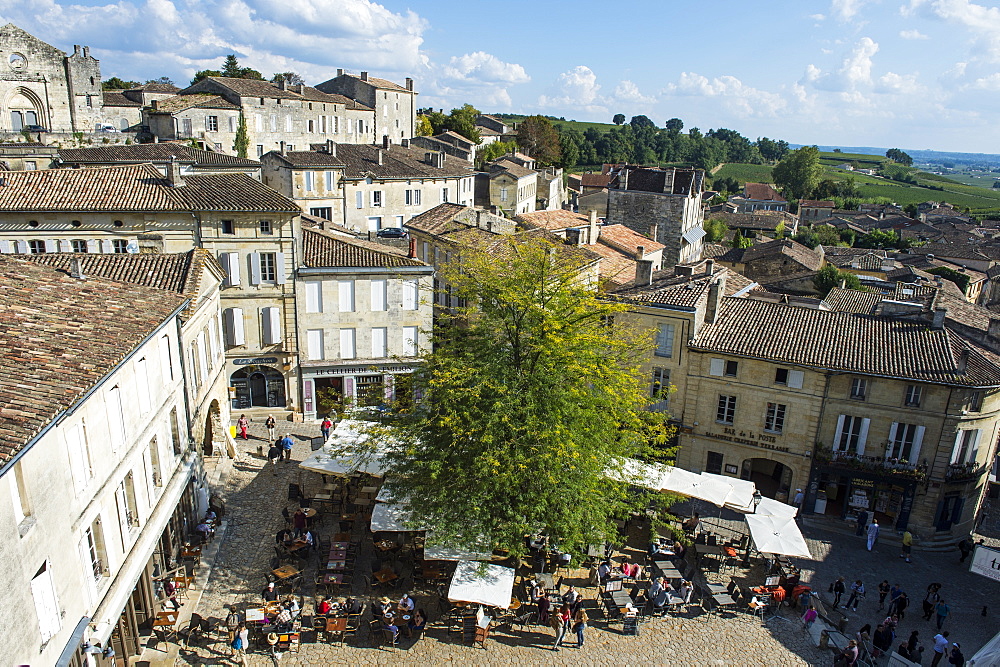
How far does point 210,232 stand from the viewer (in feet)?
98.6

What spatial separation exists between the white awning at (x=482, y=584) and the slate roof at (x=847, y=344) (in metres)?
13.8

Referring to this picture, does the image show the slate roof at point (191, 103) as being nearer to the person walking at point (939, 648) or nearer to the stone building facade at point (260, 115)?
the stone building facade at point (260, 115)

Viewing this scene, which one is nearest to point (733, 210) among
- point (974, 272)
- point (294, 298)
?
point (974, 272)

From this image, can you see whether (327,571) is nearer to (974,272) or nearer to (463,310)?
(463,310)

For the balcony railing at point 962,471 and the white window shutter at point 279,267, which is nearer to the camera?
the balcony railing at point 962,471

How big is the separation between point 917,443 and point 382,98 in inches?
3020

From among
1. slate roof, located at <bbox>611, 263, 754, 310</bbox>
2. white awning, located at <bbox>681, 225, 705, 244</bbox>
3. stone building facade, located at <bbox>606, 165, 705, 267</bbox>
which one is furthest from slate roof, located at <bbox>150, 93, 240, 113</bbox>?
slate roof, located at <bbox>611, 263, 754, 310</bbox>

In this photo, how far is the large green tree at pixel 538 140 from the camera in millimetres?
110125

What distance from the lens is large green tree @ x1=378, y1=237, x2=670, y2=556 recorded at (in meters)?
18.3

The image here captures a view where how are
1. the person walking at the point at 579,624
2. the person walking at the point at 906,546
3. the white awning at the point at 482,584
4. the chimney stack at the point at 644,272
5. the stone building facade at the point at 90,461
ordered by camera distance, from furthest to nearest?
the chimney stack at the point at 644,272 < the person walking at the point at 906,546 < the person walking at the point at 579,624 < the white awning at the point at 482,584 < the stone building facade at the point at 90,461

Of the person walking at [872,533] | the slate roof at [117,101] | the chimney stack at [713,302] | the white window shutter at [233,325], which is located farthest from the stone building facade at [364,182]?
the person walking at [872,533]

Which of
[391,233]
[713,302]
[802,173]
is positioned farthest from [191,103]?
[802,173]

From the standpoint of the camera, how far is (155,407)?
19.2m

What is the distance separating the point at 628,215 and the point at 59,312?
58.4 meters
